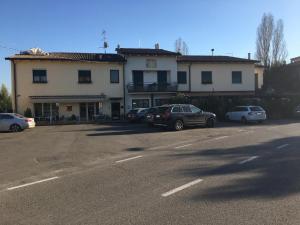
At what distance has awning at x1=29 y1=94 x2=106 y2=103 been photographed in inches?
1540

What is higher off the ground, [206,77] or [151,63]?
[151,63]

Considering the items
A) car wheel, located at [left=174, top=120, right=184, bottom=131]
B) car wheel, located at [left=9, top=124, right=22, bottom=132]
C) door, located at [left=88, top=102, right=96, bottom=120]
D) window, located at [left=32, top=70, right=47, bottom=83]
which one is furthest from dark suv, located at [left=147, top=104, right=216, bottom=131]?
window, located at [left=32, top=70, right=47, bottom=83]

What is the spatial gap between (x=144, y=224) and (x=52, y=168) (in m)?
6.21

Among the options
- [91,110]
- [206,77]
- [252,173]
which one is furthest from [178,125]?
[206,77]

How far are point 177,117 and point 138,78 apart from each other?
19.4 meters

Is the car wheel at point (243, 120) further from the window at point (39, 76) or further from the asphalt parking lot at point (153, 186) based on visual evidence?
the window at point (39, 76)

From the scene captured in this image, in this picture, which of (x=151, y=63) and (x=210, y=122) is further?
(x=151, y=63)

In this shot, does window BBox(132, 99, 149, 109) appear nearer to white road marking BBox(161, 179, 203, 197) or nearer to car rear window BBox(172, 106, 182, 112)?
car rear window BBox(172, 106, 182, 112)

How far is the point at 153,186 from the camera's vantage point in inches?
333

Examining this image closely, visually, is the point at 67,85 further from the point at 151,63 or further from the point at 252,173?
the point at 252,173

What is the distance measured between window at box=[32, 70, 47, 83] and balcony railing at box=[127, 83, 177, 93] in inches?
348

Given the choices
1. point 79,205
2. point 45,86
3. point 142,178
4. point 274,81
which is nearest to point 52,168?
point 142,178

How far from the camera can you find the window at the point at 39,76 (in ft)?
131

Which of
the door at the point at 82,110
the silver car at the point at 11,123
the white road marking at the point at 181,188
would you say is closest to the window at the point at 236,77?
the door at the point at 82,110
